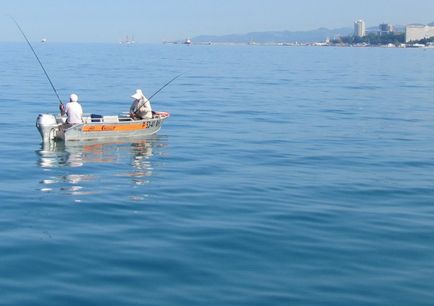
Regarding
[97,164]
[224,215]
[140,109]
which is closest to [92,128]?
[140,109]

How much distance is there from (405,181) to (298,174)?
243 cm

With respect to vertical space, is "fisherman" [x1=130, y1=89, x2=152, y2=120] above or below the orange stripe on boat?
above

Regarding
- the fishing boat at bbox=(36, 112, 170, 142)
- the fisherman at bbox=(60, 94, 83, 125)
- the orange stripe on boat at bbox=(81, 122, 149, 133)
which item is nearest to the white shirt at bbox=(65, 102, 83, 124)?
the fisherman at bbox=(60, 94, 83, 125)

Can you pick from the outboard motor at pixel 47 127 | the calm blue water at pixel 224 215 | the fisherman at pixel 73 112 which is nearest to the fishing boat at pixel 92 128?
the outboard motor at pixel 47 127

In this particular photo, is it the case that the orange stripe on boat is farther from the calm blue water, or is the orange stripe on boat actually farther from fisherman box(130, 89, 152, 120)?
the calm blue water

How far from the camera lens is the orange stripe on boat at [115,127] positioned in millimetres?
23195

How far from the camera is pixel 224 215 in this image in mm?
14344

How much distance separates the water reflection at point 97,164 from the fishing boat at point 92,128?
0.23 m

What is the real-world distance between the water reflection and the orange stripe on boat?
0.38 meters

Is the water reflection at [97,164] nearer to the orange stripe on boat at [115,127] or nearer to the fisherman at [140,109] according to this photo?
the orange stripe on boat at [115,127]

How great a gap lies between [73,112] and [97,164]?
342cm

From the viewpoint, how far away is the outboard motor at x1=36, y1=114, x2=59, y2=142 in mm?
22844

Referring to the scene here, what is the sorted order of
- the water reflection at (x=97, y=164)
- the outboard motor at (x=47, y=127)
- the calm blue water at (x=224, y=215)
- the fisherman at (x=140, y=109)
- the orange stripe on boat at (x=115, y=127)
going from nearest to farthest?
the calm blue water at (x=224, y=215), the water reflection at (x=97, y=164), the outboard motor at (x=47, y=127), the orange stripe on boat at (x=115, y=127), the fisherman at (x=140, y=109)

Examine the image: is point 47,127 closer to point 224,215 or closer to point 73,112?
point 73,112
